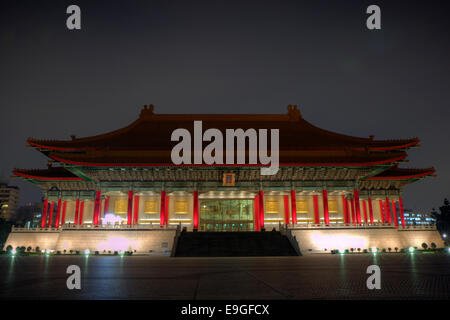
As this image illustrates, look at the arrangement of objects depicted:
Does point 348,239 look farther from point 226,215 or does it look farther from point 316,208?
point 226,215

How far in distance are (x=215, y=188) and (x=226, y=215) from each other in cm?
505

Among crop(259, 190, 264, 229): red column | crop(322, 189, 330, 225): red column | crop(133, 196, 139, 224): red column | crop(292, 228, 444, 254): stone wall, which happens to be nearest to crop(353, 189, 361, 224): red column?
crop(322, 189, 330, 225): red column

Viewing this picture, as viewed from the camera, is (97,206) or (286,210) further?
(286,210)

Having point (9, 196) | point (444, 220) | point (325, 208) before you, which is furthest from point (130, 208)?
point (9, 196)

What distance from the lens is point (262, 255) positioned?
2181 centimetres

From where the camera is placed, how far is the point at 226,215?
116ft

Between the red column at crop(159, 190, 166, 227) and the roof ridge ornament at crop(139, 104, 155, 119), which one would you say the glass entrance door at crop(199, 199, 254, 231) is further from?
the roof ridge ornament at crop(139, 104, 155, 119)

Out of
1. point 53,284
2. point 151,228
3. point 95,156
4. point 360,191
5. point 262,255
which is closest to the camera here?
point 53,284

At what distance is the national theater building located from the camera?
2664 cm

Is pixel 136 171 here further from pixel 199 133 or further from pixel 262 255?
pixel 262 255

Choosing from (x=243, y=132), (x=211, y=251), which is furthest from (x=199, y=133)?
(x=211, y=251)

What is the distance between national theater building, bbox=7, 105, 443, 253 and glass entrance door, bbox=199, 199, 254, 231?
0.11 meters

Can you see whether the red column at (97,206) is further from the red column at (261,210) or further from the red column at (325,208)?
the red column at (325,208)
